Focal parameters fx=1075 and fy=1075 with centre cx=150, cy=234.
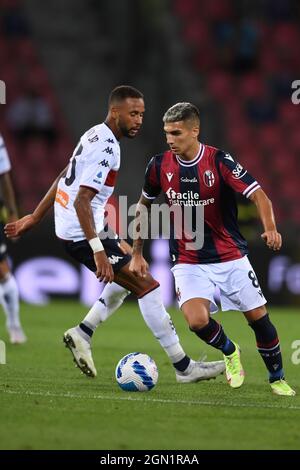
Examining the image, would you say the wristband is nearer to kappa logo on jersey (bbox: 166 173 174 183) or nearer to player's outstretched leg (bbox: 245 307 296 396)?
kappa logo on jersey (bbox: 166 173 174 183)

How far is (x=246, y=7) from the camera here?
69.1ft

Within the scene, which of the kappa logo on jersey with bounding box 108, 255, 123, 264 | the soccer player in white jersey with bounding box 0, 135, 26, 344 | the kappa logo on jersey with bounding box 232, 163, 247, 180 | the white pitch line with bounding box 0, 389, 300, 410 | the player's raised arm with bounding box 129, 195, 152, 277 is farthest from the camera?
the soccer player in white jersey with bounding box 0, 135, 26, 344

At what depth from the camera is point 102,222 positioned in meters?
8.13

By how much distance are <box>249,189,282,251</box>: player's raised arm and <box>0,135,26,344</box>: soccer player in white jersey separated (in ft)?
12.6

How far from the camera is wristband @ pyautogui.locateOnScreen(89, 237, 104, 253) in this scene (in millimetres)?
7594

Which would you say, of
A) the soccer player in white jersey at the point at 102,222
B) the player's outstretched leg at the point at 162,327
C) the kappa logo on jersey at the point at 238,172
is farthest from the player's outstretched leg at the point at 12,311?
the kappa logo on jersey at the point at 238,172

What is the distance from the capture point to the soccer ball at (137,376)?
749 cm

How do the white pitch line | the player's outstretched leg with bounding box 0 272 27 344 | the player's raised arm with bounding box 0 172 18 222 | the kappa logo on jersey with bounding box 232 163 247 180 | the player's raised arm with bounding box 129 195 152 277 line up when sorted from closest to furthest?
1. the white pitch line
2. the kappa logo on jersey with bounding box 232 163 247 180
3. the player's raised arm with bounding box 129 195 152 277
4. the player's raised arm with bounding box 0 172 18 222
5. the player's outstretched leg with bounding box 0 272 27 344

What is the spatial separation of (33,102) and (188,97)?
9.40ft

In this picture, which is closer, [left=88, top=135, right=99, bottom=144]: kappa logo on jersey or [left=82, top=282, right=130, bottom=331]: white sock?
[left=88, top=135, right=99, bottom=144]: kappa logo on jersey

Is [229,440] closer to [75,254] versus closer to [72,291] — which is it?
[75,254]

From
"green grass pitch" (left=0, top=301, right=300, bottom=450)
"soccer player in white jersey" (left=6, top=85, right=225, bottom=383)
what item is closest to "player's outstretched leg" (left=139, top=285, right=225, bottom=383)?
"soccer player in white jersey" (left=6, top=85, right=225, bottom=383)

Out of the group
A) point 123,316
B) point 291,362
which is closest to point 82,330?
point 291,362

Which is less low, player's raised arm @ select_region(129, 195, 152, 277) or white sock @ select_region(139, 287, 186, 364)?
player's raised arm @ select_region(129, 195, 152, 277)
